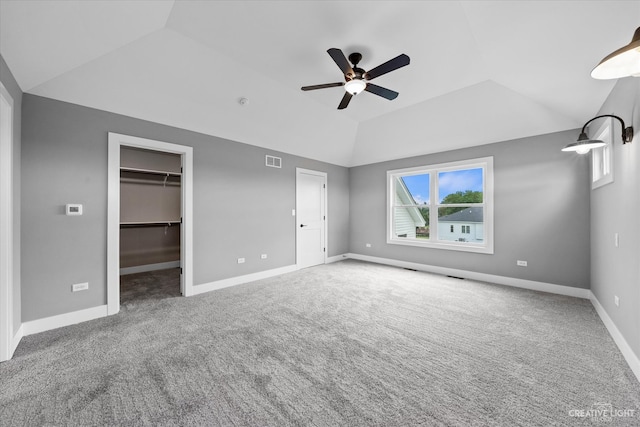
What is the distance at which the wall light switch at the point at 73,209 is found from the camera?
2.87 metres

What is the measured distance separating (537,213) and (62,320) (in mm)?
6768

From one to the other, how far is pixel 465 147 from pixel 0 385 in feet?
21.6

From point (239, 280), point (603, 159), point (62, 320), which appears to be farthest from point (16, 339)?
point (603, 159)

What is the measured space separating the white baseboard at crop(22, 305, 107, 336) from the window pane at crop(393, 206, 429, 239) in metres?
5.48

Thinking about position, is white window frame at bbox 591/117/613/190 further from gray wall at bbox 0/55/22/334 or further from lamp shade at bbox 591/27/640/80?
gray wall at bbox 0/55/22/334

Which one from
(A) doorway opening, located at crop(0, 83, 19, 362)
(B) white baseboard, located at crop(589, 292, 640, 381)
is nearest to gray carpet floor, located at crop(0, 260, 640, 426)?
(B) white baseboard, located at crop(589, 292, 640, 381)

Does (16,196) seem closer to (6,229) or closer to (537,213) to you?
(6,229)

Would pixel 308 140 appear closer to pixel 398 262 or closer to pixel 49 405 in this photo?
pixel 398 262

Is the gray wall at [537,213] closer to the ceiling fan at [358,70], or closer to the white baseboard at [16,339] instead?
the ceiling fan at [358,70]

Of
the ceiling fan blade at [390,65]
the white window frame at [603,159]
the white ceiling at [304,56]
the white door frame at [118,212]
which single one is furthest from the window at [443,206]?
the white door frame at [118,212]

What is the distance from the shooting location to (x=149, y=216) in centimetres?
543

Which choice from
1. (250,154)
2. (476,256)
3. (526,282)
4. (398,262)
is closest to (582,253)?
(526,282)

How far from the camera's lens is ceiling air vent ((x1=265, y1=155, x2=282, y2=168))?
194 inches

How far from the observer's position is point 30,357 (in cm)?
222
